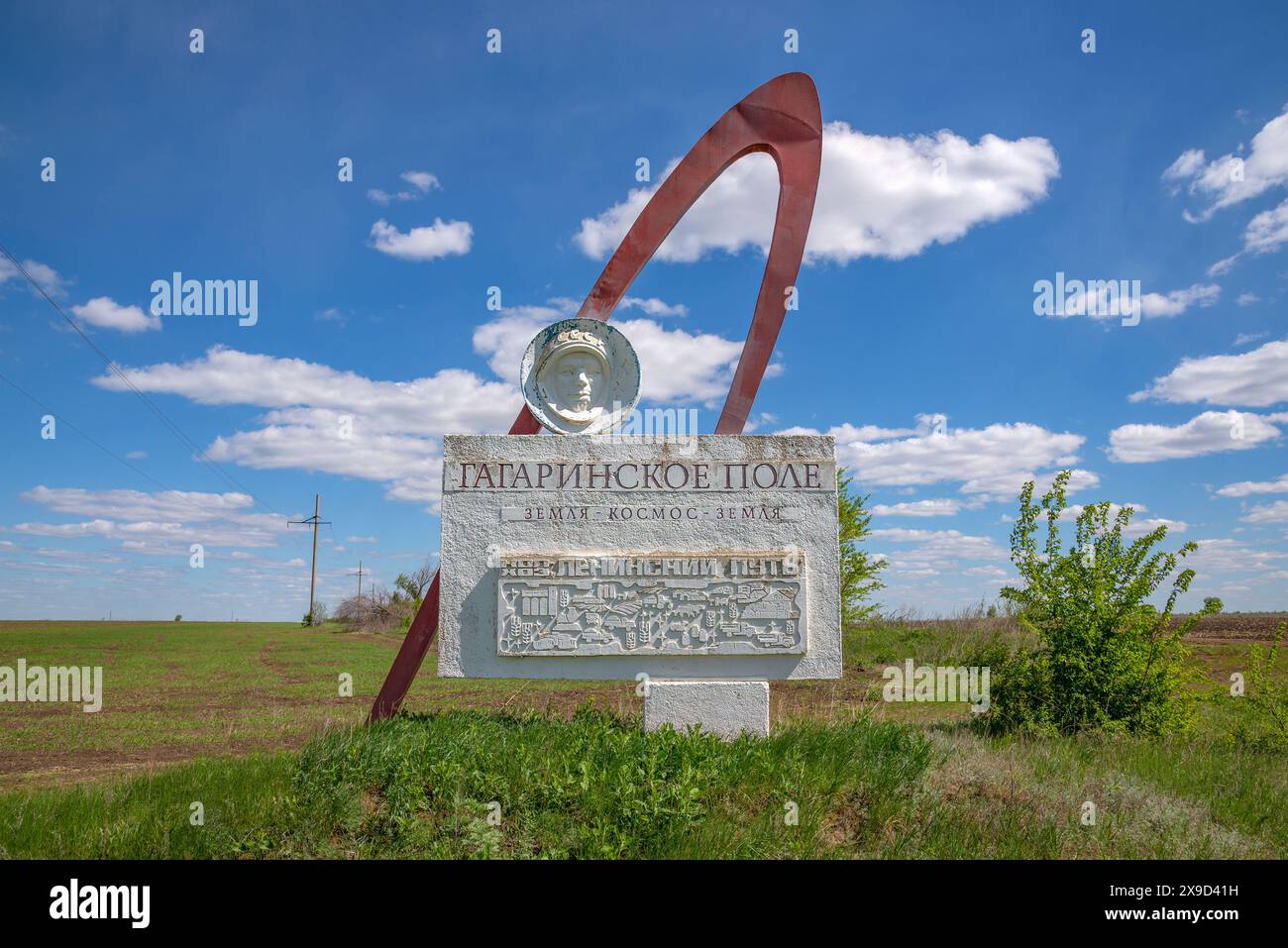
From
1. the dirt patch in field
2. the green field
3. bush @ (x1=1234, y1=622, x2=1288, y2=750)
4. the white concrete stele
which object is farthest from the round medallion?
the dirt patch in field

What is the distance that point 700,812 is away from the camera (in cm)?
511

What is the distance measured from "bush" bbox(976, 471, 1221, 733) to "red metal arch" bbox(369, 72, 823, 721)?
3.40 metres

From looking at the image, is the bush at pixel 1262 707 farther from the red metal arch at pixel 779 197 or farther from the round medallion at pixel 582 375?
the round medallion at pixel 582 375

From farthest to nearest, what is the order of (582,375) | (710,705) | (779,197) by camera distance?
(779,197) → (582,375) → (710,705)

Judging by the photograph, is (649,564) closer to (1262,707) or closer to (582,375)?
(582,375)

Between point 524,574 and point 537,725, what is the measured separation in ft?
4.23

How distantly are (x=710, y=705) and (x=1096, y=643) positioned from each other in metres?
4.16

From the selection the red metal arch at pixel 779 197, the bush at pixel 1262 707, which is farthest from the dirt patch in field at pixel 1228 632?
the red metal arch at pixel 779 197

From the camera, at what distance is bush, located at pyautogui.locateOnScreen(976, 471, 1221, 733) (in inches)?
319

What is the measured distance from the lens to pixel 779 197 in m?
8.35

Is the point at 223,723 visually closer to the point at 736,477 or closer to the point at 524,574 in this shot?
the point at 524,574

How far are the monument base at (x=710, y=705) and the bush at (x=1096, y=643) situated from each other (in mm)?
3116

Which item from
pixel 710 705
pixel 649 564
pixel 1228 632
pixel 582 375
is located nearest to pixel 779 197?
pixel 582 375

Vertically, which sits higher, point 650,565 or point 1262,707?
point 650,565
